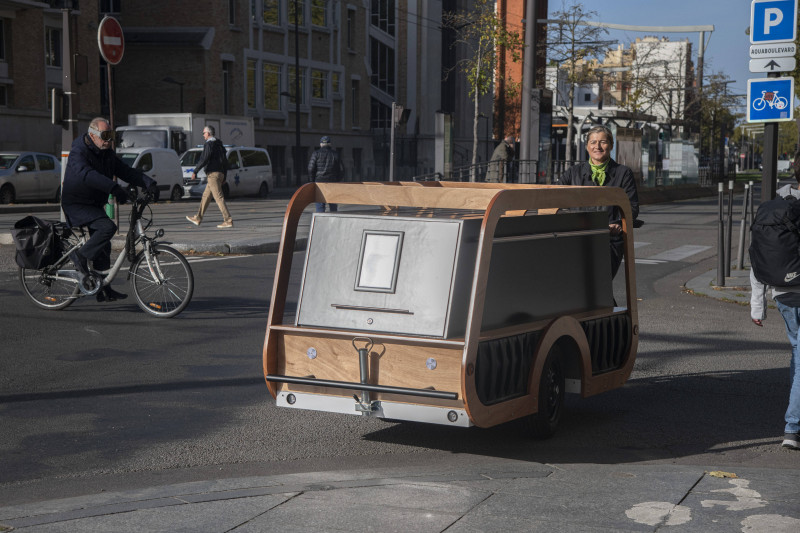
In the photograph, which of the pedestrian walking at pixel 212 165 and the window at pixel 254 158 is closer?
the pedestrian walking at pixel 212 165

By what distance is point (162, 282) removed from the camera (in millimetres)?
9883

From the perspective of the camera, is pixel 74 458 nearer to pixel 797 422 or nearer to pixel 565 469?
pixel 565 469

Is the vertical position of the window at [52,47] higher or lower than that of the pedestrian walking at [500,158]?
higher

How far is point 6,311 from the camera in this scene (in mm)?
10164

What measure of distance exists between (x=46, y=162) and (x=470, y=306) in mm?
28692

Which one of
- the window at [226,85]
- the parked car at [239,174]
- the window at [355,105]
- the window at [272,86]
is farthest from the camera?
the window at [355,105]

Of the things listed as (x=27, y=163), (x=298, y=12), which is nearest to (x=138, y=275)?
(x=27, y=163)

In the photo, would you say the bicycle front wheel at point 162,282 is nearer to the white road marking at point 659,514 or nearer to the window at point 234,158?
the white road marking at point 659,514

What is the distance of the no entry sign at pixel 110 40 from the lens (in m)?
16.2

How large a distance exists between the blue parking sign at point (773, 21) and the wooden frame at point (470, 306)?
480 centimetres

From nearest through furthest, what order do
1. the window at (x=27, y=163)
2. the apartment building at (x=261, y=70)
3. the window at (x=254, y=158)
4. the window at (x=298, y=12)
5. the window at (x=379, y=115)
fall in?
1. the window at (x=27, y=163)
2. the window at (x=254, y=158)
3. the apartment building at (x=261, y=70)
4. the window at (x=298, y=12)
5. the window at (x=379, y=115)

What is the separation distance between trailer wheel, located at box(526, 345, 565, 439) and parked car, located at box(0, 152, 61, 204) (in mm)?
26666

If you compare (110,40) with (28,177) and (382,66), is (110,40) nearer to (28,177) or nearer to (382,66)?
(28,177)

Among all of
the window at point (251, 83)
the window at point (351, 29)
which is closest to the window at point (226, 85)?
the window at point (251, 83)
